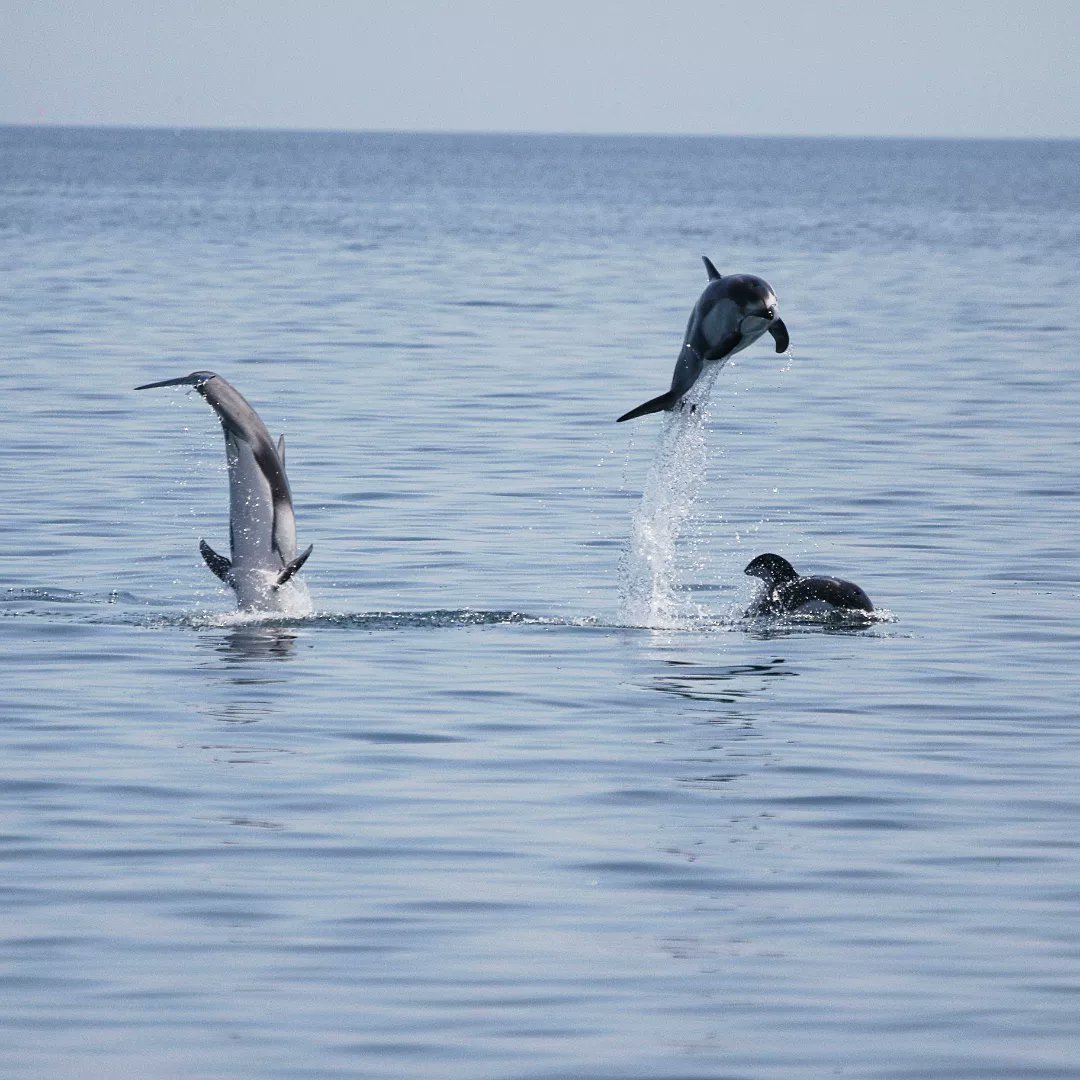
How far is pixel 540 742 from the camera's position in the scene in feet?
44.7

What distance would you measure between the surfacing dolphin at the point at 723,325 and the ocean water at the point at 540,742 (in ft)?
6.64

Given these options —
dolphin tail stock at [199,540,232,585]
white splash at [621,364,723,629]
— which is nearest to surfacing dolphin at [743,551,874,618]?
white splash at [621,364,723,629]

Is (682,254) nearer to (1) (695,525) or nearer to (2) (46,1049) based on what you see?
(1) (695,525)

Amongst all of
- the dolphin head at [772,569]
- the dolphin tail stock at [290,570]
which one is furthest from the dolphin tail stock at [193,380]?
the dolphin head at [772,569]

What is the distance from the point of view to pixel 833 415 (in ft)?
106

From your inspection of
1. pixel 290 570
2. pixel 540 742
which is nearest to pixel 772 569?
pixel 290 570

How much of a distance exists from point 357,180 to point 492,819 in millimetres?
189344

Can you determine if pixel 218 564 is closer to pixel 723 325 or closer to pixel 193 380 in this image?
pixel 193 380

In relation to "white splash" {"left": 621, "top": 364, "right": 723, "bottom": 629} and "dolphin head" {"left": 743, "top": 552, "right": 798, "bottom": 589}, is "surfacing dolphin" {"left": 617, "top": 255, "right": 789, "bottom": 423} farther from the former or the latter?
"dolphin head" {"left": 743, "top": 552, "right": 798, "bottom": 589}

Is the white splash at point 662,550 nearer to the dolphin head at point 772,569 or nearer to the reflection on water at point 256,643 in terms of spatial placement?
the dolphin head at point 772,569

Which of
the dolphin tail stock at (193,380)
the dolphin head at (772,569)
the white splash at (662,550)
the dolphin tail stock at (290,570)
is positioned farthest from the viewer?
the dolphin head at (772,569)

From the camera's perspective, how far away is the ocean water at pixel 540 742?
916 cm

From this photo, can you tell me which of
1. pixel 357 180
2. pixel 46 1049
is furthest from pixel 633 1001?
pixel 357 180

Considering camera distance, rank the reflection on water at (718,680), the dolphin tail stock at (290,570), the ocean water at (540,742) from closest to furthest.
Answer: the ocean water at (540,742) → the reflection on water at (718,680) → the dolphin tail stock at (290,570)
